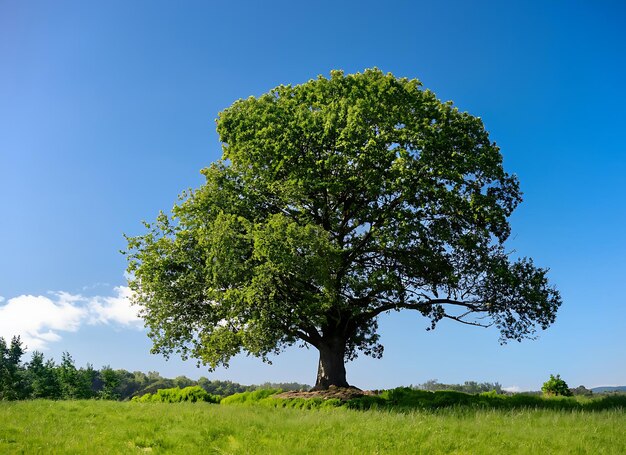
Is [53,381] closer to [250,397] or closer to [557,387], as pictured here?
[250,397]

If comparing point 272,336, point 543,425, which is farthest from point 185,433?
point 543,425

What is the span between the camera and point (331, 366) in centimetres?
2841

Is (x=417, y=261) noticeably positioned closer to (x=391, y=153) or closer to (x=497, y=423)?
Answer: (x=391, y=153)

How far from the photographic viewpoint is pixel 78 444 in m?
14.1

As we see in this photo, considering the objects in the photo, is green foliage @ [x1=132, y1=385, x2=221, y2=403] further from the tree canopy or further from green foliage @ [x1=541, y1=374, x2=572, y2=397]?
green foliage @ [x1=541, y1=374, x2=572, y2=397]

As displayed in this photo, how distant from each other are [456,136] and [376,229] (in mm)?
6828

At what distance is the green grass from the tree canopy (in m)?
7.92

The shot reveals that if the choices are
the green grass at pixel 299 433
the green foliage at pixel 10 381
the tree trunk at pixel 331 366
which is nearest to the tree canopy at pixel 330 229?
the tree trunk at pixel 331 366

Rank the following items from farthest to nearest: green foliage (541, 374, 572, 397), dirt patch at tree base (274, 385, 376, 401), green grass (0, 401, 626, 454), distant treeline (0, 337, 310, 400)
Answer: distant treeline (0, 337, 310, 400), green foliage (541, 374, 572, 397), dirt patch at tree base (274, 385, 376, 401), green grass (0, 401, 626, 454)

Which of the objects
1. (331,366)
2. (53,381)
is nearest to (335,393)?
(331,366)

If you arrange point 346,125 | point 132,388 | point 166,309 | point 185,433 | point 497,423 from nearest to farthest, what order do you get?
point 185,433
point 497,423
point 346,125
point 166,309
point 132,388

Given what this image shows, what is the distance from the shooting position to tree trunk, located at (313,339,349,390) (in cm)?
2814

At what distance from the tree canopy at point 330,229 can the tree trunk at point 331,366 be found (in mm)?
67

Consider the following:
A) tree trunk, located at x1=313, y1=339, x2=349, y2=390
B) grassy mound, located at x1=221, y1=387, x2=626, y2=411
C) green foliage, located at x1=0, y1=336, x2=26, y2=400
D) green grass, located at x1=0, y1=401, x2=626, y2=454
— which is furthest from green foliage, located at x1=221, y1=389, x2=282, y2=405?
green foliage, located at x1=0, y1=336, x2=26, y2=400
